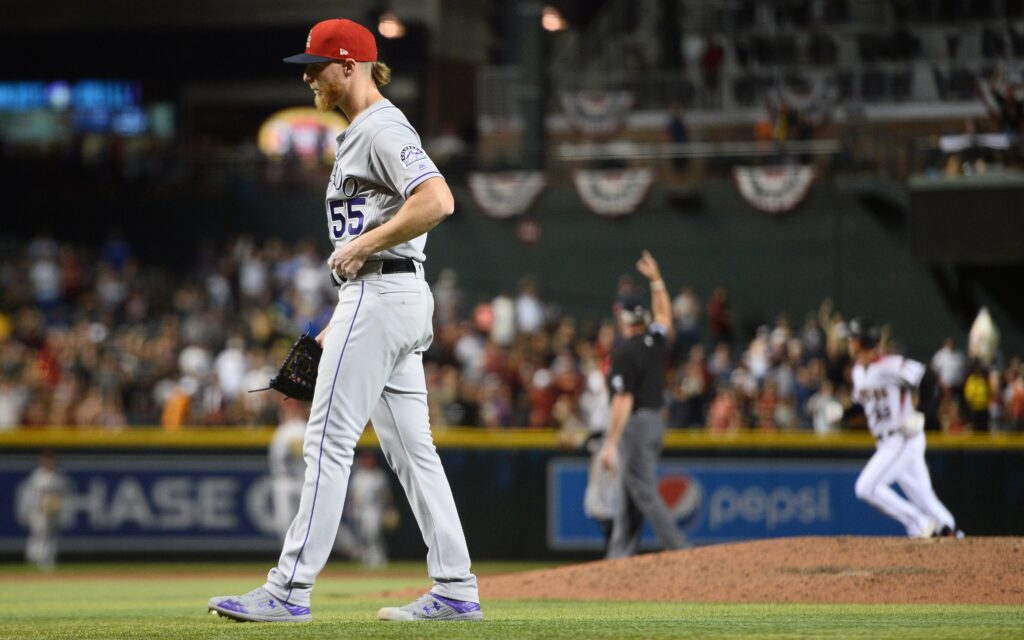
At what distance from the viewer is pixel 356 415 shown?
18.4 feet

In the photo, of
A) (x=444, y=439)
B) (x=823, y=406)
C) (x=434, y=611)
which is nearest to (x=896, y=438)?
(x=823, y=406)

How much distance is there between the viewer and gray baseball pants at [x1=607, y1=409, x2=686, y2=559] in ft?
38.1

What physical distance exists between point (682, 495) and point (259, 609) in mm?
11310

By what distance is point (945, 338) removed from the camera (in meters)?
22.8

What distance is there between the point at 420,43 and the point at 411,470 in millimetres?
26882

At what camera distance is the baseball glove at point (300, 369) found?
5871 millimetres

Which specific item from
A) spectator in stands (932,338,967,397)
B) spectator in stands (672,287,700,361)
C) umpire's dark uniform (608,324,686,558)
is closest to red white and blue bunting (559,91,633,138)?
spectator in stands (672,287,700,361)

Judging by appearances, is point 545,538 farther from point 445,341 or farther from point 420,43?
point 420,43

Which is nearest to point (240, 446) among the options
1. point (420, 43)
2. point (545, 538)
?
point (545, 538)

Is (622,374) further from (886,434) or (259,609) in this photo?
(259,609)

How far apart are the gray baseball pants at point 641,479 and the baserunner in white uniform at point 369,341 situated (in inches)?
233

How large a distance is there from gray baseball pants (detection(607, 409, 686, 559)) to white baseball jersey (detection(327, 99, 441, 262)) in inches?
246

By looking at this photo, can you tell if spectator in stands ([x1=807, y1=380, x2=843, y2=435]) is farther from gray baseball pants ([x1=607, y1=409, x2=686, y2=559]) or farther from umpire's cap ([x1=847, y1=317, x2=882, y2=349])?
gray baseball pants ([x1=607, y1=409, x2=686, y2=559])

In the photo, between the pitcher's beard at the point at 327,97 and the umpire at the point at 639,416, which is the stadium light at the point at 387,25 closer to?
the umpire at the point at 639,416
